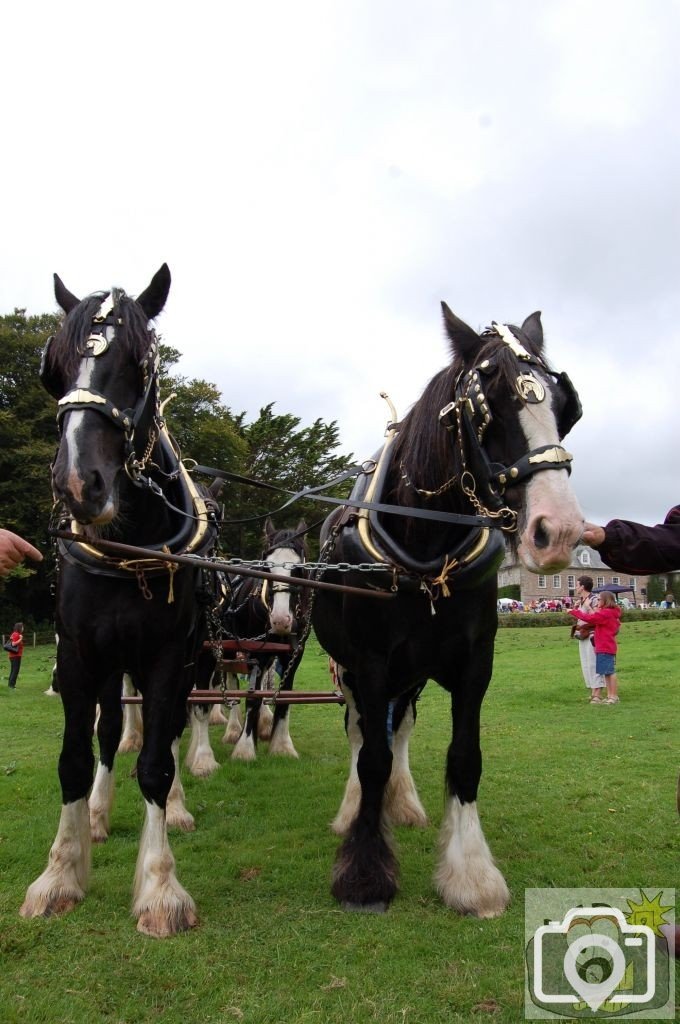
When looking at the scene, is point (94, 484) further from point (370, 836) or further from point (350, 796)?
point (350, 796)

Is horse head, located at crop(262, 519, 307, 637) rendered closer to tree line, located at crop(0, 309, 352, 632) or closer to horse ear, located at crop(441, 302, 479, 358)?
horse ear, located at crop(441, 302, 479, 358)

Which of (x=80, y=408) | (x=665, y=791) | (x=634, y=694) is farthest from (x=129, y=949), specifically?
(x=634, y=694)

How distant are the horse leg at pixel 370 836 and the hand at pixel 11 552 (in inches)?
73.4

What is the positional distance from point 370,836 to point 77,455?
2625 mm

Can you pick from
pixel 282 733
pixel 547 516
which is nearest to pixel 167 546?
pixel 547 516

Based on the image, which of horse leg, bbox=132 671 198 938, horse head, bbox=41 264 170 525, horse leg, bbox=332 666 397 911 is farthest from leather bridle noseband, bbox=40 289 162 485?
horse leg, bbox=332 666 397 911

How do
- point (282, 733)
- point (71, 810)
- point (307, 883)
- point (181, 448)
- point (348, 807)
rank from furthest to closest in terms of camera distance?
point (181, 448), point (282, 733), point (348, 807), point (307, 883), point (71, 810)

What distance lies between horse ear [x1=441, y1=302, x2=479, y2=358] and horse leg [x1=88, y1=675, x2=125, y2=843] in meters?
3.19

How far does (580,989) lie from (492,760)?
191 inches

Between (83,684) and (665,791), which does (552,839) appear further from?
(83,684)

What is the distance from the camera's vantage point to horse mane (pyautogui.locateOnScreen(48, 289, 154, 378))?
3.49 metres

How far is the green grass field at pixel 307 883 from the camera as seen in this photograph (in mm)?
2986

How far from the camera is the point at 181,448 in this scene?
27312 millimetres

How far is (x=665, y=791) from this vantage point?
20.3ft
